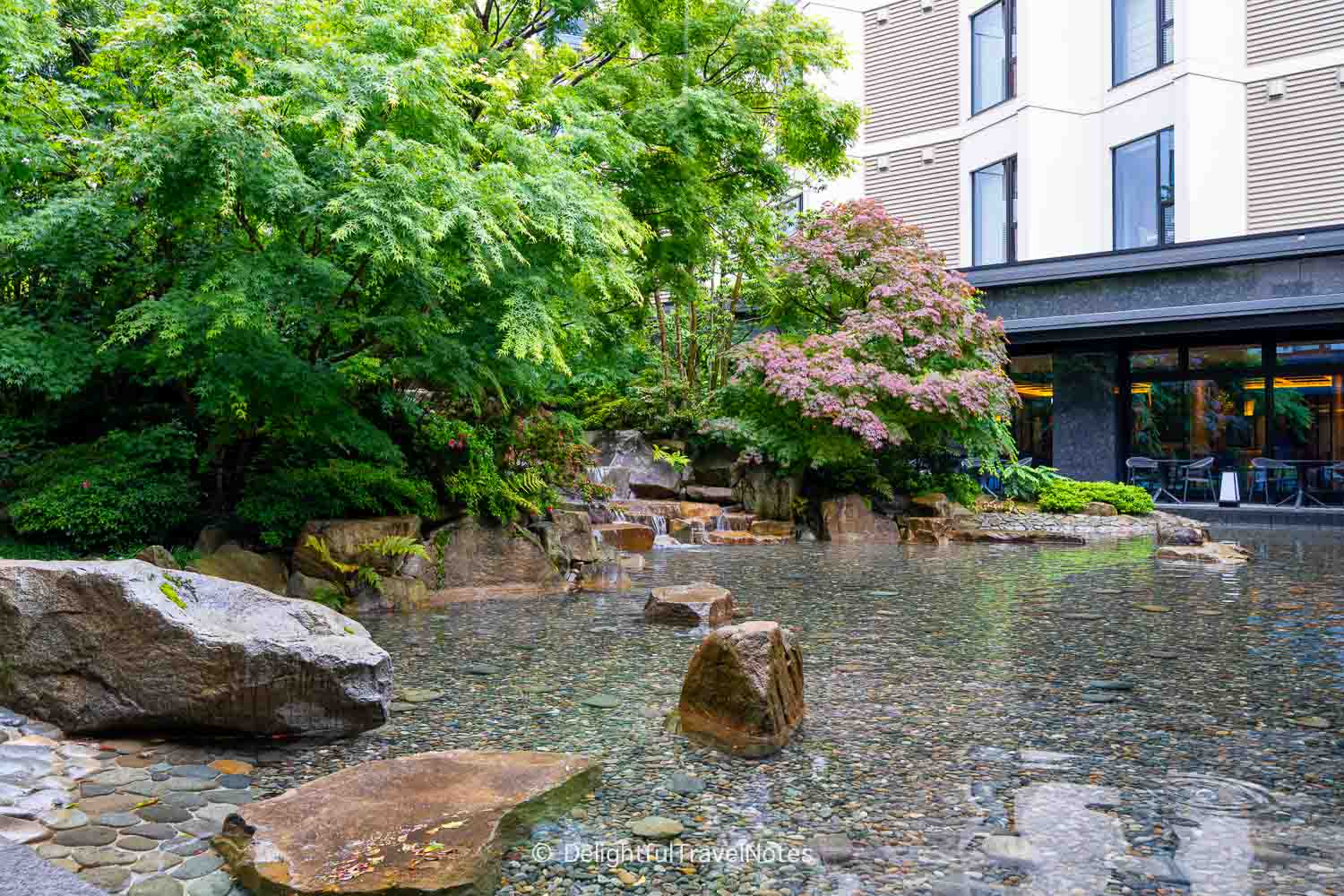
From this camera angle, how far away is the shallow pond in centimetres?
303

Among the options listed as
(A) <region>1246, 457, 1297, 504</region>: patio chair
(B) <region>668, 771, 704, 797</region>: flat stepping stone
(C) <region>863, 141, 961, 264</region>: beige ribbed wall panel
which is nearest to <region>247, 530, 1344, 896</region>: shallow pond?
(B) <region>668, 771, 704, 797</region>: flat stepping stone

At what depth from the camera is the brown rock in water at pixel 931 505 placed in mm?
15664

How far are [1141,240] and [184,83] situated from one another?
1908cm

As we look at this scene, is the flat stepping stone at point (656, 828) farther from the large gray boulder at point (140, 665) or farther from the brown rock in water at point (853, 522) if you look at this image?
the brown rock in water at point (853, 522)

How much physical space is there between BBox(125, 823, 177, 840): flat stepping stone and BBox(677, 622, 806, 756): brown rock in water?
2158mm

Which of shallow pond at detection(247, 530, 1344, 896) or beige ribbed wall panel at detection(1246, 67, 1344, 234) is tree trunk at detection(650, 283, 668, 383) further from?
beige ribbed wall panel at detection(1246, 67, 1344, 234)

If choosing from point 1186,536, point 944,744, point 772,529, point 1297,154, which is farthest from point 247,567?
point 1297,154

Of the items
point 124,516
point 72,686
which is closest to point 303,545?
point 124,516

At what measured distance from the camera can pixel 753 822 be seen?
11.1 ft

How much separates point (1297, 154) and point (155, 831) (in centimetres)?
2146

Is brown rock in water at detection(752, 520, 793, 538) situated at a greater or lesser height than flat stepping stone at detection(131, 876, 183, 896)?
greater

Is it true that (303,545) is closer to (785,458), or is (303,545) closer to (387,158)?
(387,158)

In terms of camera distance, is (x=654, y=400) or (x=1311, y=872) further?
(x=654, y=400)

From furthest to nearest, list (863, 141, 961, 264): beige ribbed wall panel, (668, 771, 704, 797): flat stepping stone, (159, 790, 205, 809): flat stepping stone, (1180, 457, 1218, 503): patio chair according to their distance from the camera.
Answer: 1. (863, 141, 961, 264): beige ribbed wall panel
2. (1180, 457, 1218, 503): patio chair
3. (668, 771, 704, 797): flat stepping stone
4. (159, 790, 205, 809): flat stepping stone
